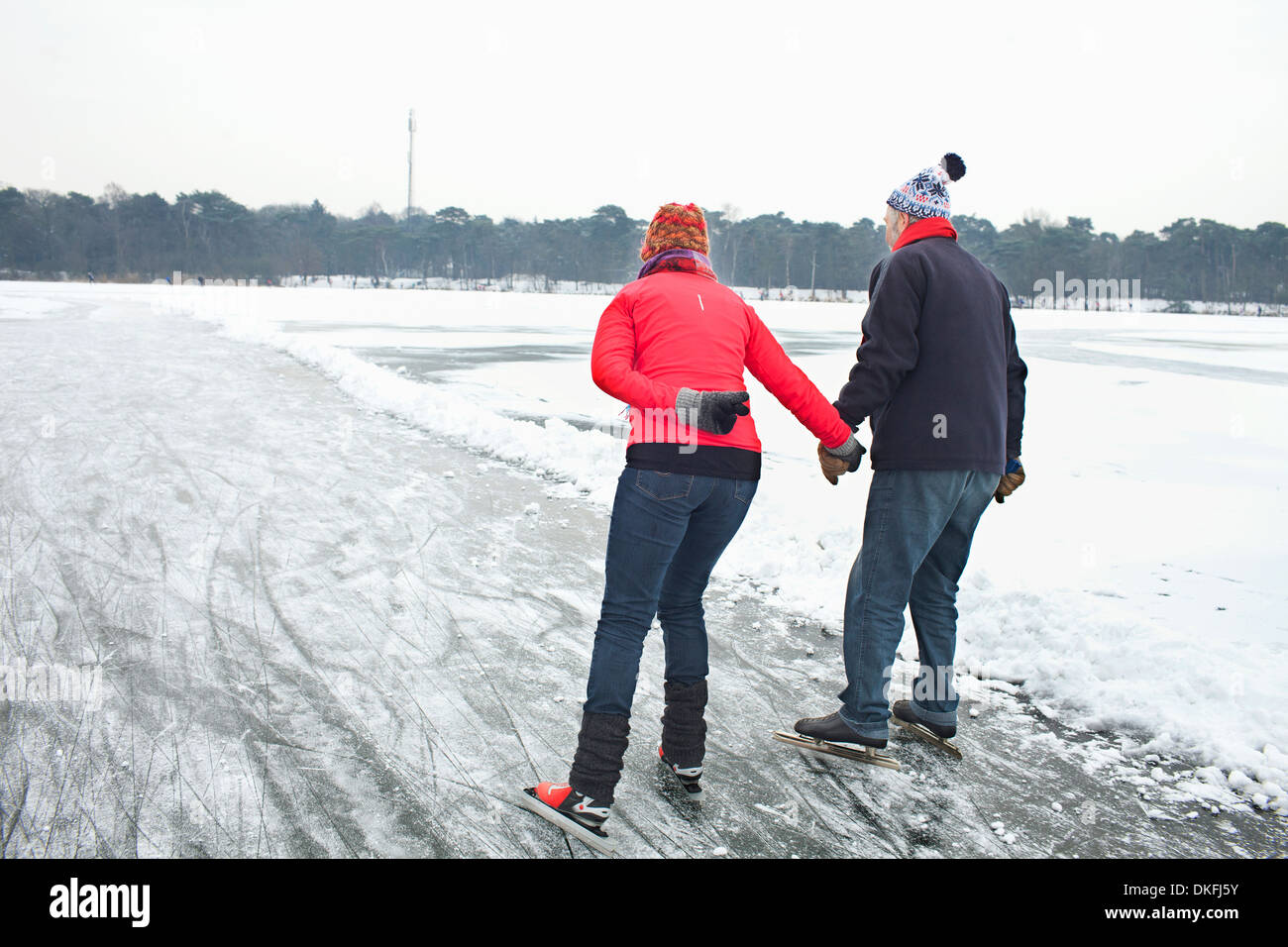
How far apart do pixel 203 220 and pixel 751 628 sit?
111678 mm

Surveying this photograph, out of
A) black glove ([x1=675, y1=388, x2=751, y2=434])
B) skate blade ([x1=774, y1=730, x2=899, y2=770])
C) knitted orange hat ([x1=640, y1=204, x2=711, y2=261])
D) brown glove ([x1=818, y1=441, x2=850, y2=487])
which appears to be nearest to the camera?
black glove ([x1=675, y1=388, x2=751, y2=434])

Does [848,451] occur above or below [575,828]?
above

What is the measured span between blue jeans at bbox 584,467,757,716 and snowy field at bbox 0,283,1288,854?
1.67 ft

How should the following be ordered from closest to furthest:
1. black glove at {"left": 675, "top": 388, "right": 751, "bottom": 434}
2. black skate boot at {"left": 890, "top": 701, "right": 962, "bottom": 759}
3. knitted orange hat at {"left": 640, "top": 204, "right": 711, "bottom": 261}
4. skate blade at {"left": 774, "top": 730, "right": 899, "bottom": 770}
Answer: black glove at {"left": 675, "top": 388, "right": 751, "bottom": 434} → knitted orange hat at {"left": 640, "top": 204, "right": 711, "bottom": 261} → skate blade at {"left": 774, "top": 730, "right": 899, "bottom": 770} → black skate boot at {"left": 890, "top": 701, "right": 962, "bottom": 759}

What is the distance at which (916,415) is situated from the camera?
9.75 ft

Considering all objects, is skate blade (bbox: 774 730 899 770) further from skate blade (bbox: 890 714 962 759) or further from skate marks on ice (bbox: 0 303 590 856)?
skate marks on ice (bbox: 0 303 590 856)

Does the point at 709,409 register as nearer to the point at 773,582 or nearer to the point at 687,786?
the point at 687,786

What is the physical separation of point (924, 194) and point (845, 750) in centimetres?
203

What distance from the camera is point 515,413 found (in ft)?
34.9

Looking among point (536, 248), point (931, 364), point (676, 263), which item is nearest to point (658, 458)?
point (676, 263)

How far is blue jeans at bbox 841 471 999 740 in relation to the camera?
3002 mm

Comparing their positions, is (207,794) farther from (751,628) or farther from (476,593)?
(751,628)

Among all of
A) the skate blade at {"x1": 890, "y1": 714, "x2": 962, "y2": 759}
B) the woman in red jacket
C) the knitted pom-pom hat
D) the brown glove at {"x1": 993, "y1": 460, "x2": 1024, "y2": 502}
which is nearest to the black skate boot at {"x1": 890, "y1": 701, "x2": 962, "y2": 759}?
the skate blade at {"x1": 890, "y1": 714, "x2": 962, "y2": 759}
